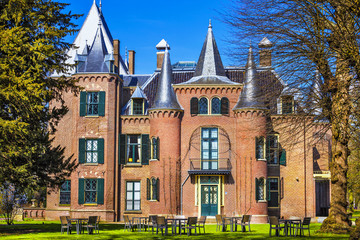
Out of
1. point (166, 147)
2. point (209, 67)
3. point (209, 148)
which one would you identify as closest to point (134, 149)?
point (166, 147)

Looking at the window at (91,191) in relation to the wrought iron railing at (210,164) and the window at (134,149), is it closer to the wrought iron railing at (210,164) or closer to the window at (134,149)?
the window at (134,149)

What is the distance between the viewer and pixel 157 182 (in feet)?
112

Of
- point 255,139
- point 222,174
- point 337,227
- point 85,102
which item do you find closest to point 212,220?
point 222,174

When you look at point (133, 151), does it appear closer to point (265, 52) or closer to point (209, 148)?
point (209, 148)

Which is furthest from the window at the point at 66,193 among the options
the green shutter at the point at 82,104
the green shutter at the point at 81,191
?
the green shutter at the point at 82,104

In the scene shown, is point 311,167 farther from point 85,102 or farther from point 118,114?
point 85,102

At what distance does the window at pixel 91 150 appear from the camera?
35000 mm

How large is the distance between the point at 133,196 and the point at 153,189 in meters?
2.08

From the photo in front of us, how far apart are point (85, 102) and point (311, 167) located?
15784 millimetres

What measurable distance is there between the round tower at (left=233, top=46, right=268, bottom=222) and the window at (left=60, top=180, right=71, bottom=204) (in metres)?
11.6

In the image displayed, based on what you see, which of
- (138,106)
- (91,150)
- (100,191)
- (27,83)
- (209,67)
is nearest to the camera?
(27,83)

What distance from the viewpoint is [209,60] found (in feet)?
119

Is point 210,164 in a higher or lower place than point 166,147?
lower

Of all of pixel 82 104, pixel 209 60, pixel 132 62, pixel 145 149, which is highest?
pixel 132 62
